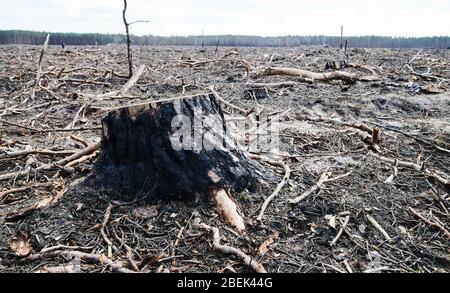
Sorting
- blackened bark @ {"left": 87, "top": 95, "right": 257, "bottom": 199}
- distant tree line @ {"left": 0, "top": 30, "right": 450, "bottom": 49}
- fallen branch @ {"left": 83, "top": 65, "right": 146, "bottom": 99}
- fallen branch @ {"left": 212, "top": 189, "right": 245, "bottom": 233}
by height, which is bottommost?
fallen branch @ {"left": 212, "top": 189, "right": 245, "bottom": 233}

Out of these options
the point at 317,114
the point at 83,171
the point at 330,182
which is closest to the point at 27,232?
the point at 83,171

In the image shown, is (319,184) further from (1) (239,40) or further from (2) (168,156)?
(1) (239,40)

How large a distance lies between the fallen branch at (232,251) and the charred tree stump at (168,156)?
0.72 ft

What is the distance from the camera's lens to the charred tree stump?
3434 mm

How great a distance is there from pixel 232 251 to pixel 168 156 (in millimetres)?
1072

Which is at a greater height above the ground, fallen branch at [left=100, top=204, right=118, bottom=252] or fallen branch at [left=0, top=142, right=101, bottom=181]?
fallen branch at [left=0, top=142, right=101, bottom=181]

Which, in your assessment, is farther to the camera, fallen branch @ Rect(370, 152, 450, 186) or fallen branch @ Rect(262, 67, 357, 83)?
fallen branch @ Rect(262, 67, 357, 83)

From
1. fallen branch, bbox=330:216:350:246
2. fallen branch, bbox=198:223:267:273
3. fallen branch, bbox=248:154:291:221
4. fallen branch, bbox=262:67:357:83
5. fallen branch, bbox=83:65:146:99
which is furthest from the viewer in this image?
fallen branch, bbox=262:67:357:83

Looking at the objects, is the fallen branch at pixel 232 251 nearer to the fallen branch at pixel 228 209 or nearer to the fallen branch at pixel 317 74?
the fallen branch at pixel 228 209

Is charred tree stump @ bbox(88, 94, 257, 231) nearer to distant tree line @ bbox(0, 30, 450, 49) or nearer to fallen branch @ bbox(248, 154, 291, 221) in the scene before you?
fallen branch @ bbox(248, 154, 291, 221)

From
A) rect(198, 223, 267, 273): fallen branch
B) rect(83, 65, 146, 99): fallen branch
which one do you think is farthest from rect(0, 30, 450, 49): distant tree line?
rect(198, 223, 267, 273): fallen branch

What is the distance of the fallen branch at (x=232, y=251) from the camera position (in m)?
2.81

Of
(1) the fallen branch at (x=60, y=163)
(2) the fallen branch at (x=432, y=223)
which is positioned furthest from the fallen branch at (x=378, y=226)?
(1) the fallen branch at (x=60, y=163)

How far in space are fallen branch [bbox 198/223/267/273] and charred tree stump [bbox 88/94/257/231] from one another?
0.72 ft
